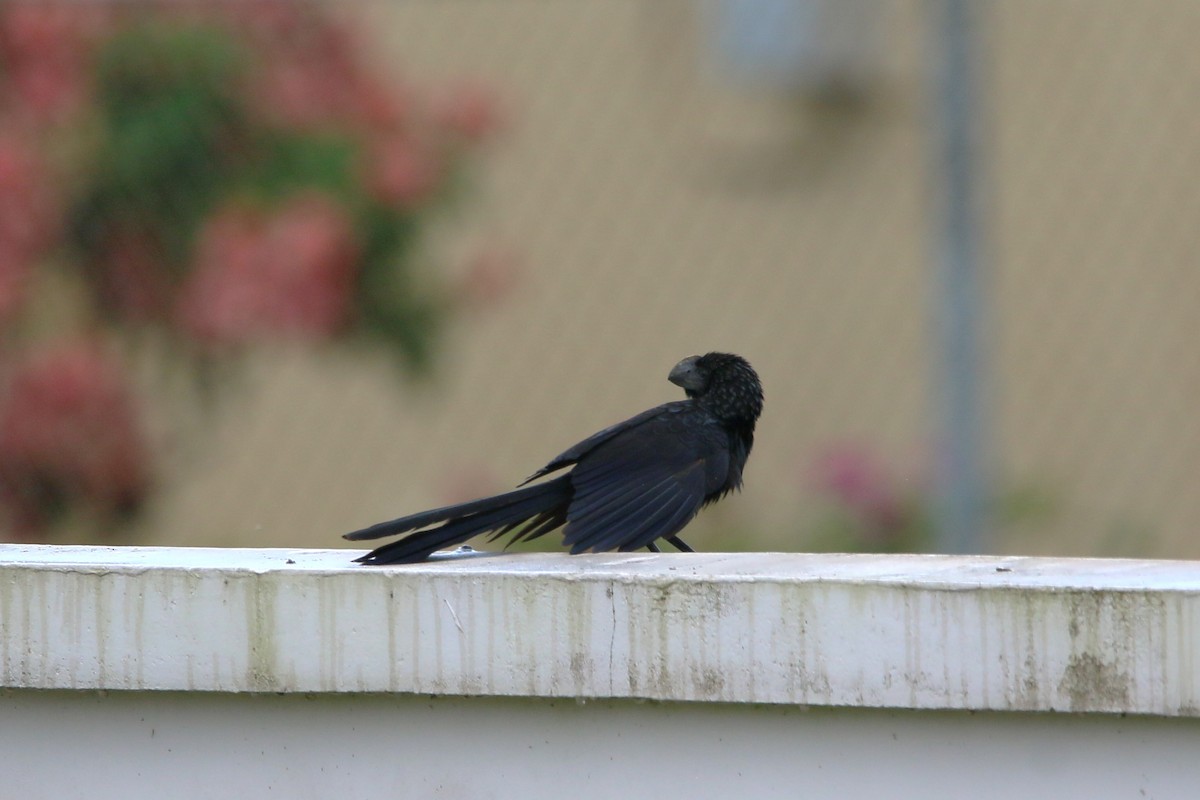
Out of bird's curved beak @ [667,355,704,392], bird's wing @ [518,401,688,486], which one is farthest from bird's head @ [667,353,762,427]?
bird's wing @ [518,401,688,486]

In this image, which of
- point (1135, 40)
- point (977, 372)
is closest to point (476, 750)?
point (977, 372)

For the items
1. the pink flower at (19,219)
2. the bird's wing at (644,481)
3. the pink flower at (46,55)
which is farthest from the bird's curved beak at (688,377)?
the pink flower at (46,55)

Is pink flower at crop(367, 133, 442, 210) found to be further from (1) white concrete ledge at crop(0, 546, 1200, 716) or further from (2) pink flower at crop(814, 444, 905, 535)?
(1) white concrete ledge at crop(0, 546, 1200, 716)

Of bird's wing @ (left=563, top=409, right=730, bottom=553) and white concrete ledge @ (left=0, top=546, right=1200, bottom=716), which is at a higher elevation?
bird's wing @ (left=563, top=409, right=730, bottom=553)

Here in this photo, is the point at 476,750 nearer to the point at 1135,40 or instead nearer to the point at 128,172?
the point at 128,172

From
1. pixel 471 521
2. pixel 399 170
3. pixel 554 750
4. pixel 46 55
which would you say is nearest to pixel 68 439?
pixel 46 55

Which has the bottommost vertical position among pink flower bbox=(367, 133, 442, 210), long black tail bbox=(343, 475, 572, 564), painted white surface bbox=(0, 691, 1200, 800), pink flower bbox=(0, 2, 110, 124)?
painted white surface bbox=(0, 691, 1200, 800)

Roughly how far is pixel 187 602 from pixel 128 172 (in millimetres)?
2744

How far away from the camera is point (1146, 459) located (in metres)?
4.30

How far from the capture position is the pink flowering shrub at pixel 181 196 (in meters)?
4.06

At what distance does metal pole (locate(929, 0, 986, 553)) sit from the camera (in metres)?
2.49

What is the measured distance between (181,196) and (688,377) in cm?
200

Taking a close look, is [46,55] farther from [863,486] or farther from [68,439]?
[863,486]

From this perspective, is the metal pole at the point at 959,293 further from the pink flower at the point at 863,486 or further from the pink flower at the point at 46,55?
the pink flower at the point at 46,55
